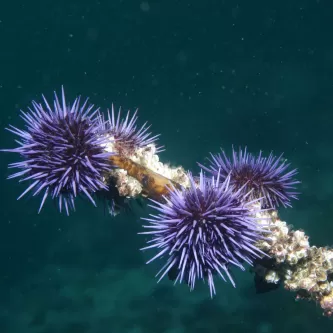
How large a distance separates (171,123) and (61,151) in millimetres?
17483

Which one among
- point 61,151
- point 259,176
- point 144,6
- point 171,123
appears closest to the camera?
point 61,151

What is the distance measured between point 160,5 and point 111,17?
3933 mm

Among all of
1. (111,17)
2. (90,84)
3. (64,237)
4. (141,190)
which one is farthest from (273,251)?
(111,17)

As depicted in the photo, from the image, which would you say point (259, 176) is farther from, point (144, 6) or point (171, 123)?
point (144, 6)

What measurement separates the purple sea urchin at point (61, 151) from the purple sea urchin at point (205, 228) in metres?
0.90

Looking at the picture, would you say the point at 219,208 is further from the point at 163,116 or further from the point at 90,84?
the point at 90,84

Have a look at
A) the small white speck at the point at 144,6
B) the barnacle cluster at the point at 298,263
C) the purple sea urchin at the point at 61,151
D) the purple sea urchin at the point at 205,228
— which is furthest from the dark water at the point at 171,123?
the purple sea urchin at the point at 205,228

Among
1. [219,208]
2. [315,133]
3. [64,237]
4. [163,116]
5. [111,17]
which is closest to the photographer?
[219,208]

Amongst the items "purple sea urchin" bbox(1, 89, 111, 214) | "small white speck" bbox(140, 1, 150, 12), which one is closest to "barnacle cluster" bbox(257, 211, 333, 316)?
"purple sea urchin" bbox(1, 89, 111, 214)

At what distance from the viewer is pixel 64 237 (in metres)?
20.6

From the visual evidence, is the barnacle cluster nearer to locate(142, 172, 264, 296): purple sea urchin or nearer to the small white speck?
locate(142, 172, 264, 296): purple sea urchin

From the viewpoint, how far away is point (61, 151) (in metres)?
4.29

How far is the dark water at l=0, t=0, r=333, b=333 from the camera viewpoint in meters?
15.5

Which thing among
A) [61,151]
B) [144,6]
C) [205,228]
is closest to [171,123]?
[144,6]
